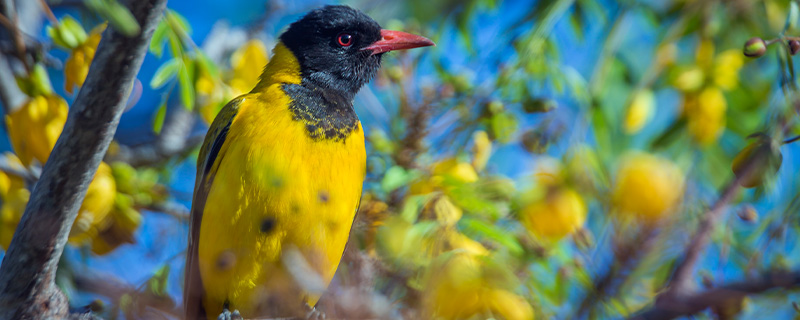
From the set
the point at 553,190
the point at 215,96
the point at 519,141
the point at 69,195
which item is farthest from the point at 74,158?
the point at 519,141

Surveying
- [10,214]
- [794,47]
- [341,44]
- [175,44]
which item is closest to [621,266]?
[794,47]

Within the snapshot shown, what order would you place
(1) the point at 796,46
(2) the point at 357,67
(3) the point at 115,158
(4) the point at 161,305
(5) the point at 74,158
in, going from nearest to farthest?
(4) the point at 161,305 → (1) the point at 796,46 → (5) the point at 74,158 → (2) the point at 357,67 → (3) the point at 115,158

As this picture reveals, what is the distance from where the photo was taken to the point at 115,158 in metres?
4.16

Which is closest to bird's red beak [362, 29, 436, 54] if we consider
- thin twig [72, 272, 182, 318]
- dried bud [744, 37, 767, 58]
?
dried bud [744, 37, 767, 58]

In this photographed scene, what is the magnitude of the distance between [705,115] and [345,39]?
6.04 ft

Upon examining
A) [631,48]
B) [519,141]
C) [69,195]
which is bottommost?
[69,195]

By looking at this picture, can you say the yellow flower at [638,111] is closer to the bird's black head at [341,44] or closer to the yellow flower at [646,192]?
the bird's black head at [341,44]

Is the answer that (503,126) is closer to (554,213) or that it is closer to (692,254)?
(554,213)

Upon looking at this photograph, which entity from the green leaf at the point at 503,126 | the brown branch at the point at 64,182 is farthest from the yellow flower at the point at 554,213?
the brown branch at the point at 64,182

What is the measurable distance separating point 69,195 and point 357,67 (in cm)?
191

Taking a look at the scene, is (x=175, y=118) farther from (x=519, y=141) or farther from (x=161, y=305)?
(x=161, y=305)

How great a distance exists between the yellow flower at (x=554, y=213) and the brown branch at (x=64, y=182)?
→ 1.41 metres

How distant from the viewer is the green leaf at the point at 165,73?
265 cm

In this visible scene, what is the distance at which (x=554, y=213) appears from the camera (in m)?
2.39
